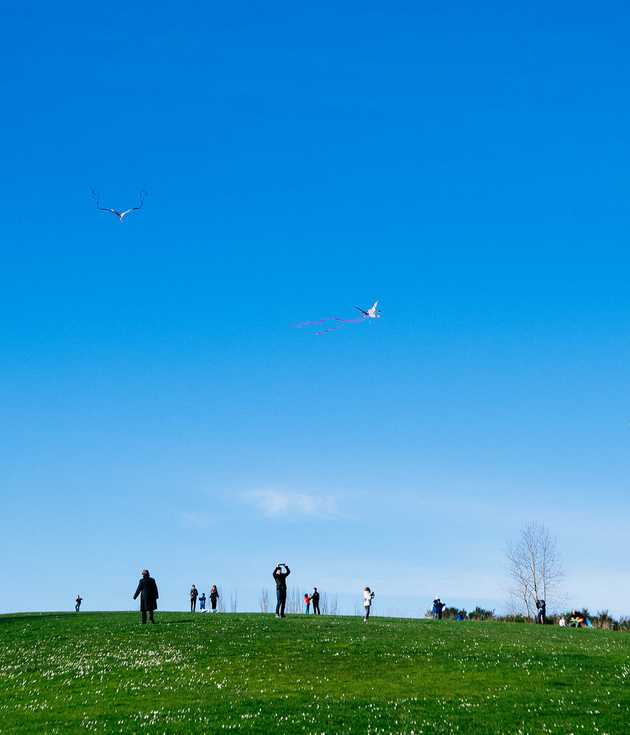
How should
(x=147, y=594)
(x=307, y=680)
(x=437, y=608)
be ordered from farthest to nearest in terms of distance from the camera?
(x=437, y=608)
(x=147, y=594)
(x=307, y=680)

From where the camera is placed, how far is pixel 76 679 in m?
30.3

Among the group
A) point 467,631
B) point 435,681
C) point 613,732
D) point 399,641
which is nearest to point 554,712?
point 613,732

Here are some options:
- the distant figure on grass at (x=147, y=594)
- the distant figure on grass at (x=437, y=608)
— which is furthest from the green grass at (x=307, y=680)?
the distant figure on grass at (x=437, y=608)

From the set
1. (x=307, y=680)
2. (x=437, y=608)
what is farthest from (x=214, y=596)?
(x=307, y=680)

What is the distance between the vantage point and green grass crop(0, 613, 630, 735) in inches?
930

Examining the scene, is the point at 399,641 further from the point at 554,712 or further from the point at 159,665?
the point at 554,712

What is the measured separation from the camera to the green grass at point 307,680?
930 inches

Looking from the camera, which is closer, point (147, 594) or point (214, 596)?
point (147, 594)

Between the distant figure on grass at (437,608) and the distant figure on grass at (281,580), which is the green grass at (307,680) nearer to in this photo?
the distant figure on grass at (281,580)

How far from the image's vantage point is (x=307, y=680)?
96.6ft

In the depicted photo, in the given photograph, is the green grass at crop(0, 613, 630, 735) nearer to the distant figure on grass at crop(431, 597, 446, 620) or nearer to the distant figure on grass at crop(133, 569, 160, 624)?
the distant figure on grass at crop(133, 569, 160, 624)

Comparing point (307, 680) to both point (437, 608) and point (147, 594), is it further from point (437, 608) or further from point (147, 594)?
point (437, 608)

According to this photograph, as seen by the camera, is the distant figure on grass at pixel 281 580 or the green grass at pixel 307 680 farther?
the distant figure on grass at pixel 281 580

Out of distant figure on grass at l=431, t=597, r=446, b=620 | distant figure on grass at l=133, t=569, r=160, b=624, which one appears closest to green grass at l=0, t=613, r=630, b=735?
distant figure on grass at l=133, t=569, r=160, b=624
